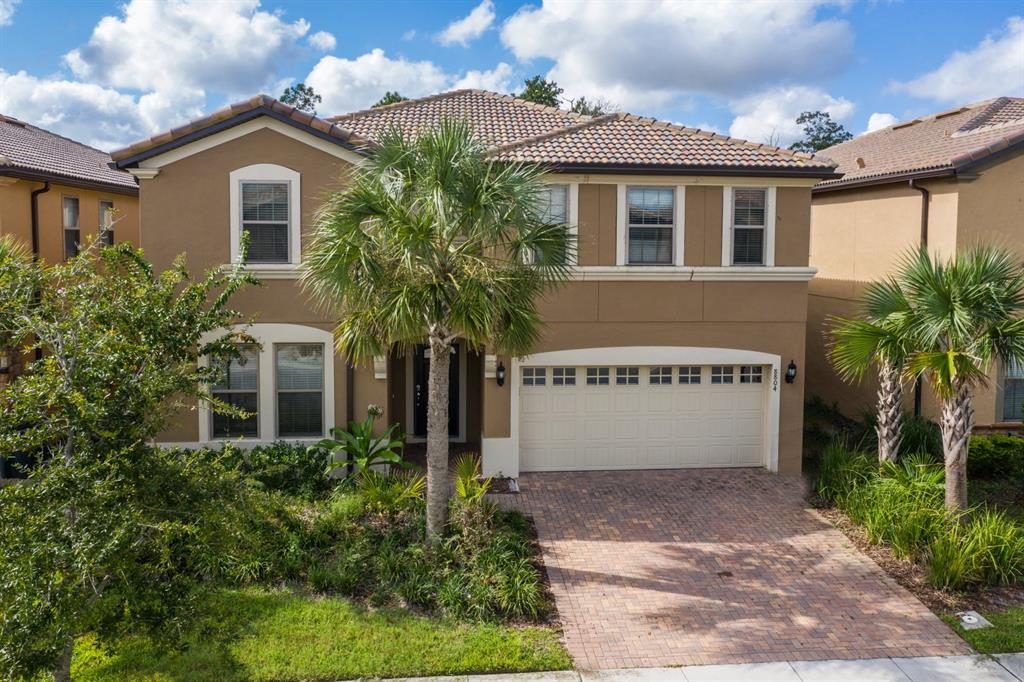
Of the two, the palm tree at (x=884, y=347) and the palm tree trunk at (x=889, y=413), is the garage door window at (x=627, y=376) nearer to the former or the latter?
the palm tree at (x=884, y=347)

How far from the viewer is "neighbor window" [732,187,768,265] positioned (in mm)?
15742

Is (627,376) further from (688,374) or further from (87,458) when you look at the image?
(87,458)

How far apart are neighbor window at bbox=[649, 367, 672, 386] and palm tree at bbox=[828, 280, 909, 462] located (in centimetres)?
340

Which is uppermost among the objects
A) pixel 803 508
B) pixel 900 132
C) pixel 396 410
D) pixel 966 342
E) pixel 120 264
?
pixel 900 132

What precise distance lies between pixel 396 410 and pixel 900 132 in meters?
15.0

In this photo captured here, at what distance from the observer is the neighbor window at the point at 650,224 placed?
1559cm

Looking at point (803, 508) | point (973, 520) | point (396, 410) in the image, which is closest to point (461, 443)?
point (396, 410)

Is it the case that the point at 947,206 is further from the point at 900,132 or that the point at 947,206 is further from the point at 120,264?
the point at 120,264

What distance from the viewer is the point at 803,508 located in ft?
47.1

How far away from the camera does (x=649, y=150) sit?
51.2 ft

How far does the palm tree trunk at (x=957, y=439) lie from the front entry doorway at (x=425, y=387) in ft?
30.7

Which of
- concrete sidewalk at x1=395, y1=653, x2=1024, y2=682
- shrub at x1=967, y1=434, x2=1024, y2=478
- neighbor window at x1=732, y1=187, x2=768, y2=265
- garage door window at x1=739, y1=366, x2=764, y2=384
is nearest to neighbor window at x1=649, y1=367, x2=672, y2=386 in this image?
garage door window at x1=739, y1=366, x2=764, y2=384

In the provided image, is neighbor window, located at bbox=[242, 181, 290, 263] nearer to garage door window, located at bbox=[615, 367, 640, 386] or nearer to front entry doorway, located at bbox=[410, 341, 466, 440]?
front entry doorway, located at bbox=[410, 341, 466, 440]

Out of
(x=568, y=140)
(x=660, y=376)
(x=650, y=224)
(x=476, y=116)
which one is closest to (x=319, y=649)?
(x=660, y=376)
